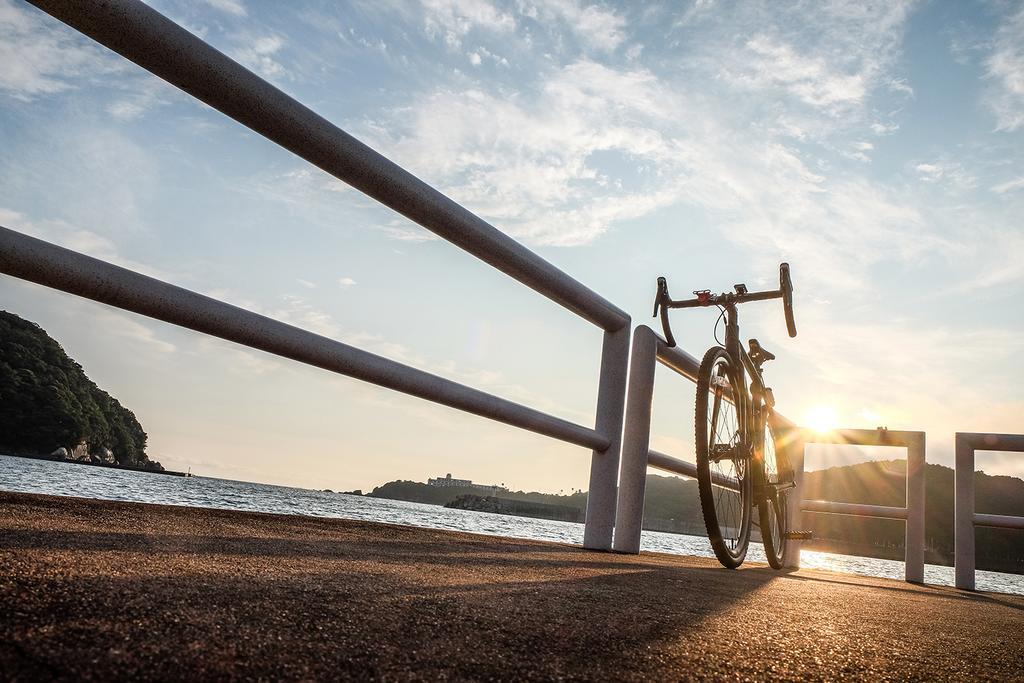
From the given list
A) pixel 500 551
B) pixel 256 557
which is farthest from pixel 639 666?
pixel 500 551

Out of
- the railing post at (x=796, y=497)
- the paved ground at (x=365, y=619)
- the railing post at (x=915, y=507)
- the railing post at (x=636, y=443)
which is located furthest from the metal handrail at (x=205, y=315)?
the railing post at (x=915, y=507)

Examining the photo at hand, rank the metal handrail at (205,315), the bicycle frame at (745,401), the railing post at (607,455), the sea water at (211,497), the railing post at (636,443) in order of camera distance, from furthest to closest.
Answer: the sea water at (211,497), the bicycle frame at (745,401), the railing post at (636,443), the railing post at (607,455), the metal handrail at (205,315)

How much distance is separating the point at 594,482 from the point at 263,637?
8.96ft

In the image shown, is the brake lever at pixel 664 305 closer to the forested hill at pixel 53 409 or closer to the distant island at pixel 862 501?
the forested hill at pixel 53 409

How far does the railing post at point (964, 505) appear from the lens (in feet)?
17.8

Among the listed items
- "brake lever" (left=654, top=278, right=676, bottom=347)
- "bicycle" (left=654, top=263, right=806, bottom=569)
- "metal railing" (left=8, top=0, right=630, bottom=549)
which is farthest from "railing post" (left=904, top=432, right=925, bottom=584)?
"metal railing" (left=8, top=0, right=630, bottom=549)

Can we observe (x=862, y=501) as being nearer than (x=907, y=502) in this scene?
No

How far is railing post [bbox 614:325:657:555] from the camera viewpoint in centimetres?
345

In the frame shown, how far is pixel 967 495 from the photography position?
5.49m

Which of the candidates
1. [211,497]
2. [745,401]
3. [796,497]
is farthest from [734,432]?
[211,497]

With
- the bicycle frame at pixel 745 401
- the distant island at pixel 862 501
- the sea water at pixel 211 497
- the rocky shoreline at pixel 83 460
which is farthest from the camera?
the distant island at pixel 862 501

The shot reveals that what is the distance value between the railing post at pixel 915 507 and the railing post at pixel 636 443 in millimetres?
3683

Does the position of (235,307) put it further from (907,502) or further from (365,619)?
(907,502)

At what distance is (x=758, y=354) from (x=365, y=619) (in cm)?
427
